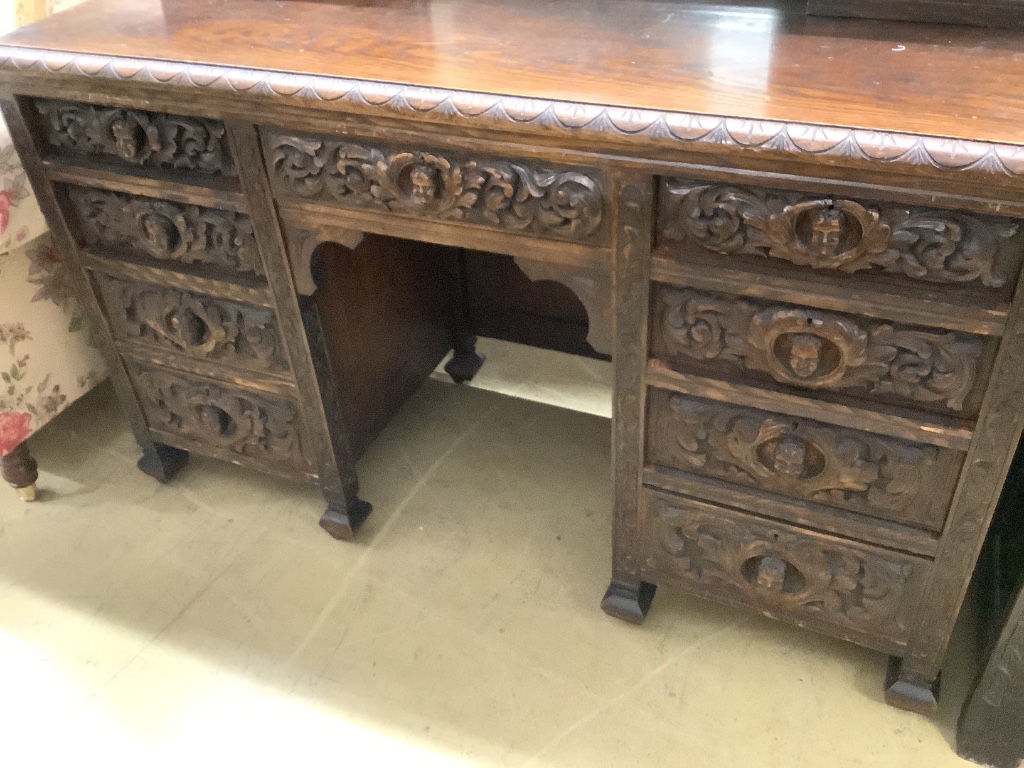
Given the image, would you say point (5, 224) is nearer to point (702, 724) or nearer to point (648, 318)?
point (648, 318)

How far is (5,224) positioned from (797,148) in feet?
3.71

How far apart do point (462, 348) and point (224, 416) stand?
1.77 feet

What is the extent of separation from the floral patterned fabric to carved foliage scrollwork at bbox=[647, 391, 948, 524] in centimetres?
99

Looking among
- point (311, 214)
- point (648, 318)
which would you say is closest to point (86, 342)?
point (311, 214)

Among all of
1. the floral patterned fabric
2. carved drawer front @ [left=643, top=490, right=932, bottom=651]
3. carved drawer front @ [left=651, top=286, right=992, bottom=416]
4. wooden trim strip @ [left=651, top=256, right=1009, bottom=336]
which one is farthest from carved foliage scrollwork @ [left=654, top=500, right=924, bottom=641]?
the floral patterned fabric

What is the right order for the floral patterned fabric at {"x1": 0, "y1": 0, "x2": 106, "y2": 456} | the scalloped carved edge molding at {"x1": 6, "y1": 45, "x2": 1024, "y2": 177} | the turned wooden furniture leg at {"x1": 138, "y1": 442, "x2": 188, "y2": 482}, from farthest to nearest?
the turned wooden furniture leg at {"x1": 138, "y1": 442, "x2": 188, "y2": 482} → the floral patterned fabric at {"x1": 0, "y1": 0, "x2": 106, "y2": 456} → the scalloped carved edge molding at {"x1": 6, "y1": 45, "x2": 1024, "y2": 177}

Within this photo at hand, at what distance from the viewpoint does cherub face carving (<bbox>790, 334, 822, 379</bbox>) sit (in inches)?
37.0

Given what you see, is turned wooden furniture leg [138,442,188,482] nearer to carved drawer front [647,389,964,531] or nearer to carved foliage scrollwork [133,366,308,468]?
carved foliage scrollwork [133,366,308,468]

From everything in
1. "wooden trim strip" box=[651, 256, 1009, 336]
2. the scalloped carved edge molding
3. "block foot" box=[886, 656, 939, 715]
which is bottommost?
"block foot" box=[886, 656, 939, 715]

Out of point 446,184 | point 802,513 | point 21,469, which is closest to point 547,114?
point 446,184

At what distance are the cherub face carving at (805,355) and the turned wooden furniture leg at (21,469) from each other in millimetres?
1279

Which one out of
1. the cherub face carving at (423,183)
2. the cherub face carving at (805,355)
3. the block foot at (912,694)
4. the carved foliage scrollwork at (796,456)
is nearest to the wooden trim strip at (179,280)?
the cherub face carving at (423,183)

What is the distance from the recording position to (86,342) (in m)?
1.58

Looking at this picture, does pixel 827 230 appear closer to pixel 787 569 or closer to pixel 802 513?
pixel 802 513
